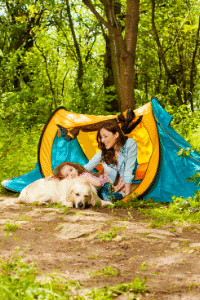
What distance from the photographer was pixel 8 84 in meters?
11.6

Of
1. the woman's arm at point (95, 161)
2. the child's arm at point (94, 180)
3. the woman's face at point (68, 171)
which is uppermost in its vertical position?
the woman's arm at point (95, 161)

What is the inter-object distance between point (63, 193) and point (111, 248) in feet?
6.85

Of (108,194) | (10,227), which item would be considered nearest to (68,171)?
(108,194)

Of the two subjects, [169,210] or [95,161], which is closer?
[169,210]

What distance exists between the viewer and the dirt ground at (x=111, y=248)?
82.2 inches

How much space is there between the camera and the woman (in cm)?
509

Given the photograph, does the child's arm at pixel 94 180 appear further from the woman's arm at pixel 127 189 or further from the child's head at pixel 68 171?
the woman's arm at pixel 127 189

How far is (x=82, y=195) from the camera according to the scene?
446 cm

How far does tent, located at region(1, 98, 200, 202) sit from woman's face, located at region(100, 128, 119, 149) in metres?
0.29

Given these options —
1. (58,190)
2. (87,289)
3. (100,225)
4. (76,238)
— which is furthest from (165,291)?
(58,190)

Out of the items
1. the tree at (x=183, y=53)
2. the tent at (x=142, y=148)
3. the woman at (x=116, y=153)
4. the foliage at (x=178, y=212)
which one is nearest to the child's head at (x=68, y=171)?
the woman at (x=116, y=153)

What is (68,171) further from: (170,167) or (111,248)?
(111,248)

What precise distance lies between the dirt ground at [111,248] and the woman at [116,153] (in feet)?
Result: 3.49

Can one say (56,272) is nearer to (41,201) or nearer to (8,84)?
(41,201)
